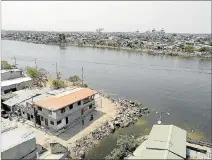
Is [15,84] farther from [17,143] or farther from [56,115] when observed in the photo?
[17,143]

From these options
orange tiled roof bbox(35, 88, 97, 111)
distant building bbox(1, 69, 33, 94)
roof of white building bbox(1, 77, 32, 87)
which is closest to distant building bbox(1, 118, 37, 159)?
orange tiled roof bbox(35, 88, 97, 111)

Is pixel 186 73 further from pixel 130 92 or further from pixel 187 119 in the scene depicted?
pixel 187 119

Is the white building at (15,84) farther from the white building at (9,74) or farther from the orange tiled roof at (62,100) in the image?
the orange tiled roof at (62,100)

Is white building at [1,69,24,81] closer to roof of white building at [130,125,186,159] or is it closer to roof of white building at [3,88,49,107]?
roof of white building at [3,88,49,107]

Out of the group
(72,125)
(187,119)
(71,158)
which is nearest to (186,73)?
(187,119)

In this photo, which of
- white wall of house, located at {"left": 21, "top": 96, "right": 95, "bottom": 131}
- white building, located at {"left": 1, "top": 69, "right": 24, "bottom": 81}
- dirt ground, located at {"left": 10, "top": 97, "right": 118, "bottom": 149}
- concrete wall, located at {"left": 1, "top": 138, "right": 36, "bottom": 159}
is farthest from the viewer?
white building, located at {"left": 1, "top": 69, "right": 24, "bottom": 81}

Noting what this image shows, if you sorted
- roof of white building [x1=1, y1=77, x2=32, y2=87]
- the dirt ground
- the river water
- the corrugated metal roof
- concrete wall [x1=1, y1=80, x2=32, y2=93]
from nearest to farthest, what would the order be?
the corrugated metal roof, the dirt ground, the river water, concrete wall [x1=1, y1=80, x2=32, y2=93], roof of white building [x1=1, y1=77, x2=32, y2=87]

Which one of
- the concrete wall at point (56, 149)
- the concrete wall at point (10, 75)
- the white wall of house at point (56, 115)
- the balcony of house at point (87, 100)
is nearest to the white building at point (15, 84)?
the concrete wall at point (10, 75)
